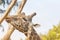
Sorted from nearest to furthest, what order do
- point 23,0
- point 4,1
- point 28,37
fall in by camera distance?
point 28,37, point 23,0, point 4,1

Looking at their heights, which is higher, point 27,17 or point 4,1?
point 4,1

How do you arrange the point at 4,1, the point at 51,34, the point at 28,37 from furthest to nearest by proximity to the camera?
the point at 51,34 → the point at 4,1 → the point at 28,37

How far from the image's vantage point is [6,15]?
0.93m

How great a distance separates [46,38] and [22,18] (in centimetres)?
158

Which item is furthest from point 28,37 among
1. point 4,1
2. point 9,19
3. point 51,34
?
point 51,34

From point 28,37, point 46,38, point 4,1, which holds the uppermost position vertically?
point 46,38

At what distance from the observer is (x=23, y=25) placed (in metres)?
0.94

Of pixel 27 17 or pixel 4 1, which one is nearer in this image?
pixel 27 17

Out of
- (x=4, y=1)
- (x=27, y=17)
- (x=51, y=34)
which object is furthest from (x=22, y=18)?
(x=51, y=34)

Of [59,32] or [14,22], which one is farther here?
[59,32]

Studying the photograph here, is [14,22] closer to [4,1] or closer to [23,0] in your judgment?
[23,0]

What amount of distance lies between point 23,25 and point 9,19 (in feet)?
0.29

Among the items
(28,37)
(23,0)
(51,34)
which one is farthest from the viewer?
(51,34)

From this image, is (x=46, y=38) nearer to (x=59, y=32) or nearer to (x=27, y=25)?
(x=59, y=32)
